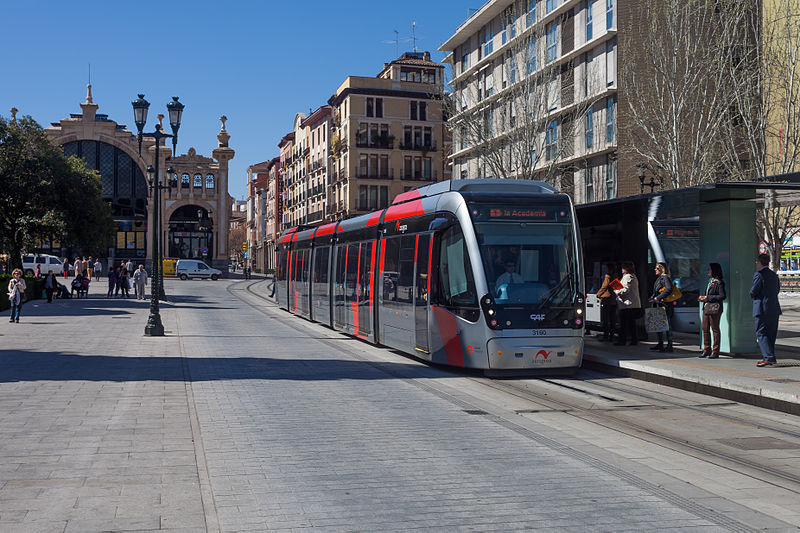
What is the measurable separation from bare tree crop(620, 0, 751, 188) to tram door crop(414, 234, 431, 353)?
18694mm

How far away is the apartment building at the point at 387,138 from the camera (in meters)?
78.1

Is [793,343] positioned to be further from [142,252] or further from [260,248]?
[260,248]

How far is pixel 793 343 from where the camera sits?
18.8 meters

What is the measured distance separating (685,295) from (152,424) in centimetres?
1616

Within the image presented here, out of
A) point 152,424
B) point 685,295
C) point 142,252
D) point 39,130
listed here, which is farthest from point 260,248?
point 152,424

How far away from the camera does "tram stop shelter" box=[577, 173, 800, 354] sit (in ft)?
48.4

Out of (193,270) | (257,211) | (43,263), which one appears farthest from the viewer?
(257,211)

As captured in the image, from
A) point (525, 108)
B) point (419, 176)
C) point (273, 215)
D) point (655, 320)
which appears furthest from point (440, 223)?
point (273, 215)

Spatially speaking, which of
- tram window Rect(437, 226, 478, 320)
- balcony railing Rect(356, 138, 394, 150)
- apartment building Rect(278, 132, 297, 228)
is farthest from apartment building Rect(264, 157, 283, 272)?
tram window Rect(437, 226, 478, 320)

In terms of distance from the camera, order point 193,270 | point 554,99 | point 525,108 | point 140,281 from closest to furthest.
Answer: point 525,108 < point 140,281 < point 554,99 < point 193,270

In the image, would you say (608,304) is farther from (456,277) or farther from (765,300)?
(456,277)

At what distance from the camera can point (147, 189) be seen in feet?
297

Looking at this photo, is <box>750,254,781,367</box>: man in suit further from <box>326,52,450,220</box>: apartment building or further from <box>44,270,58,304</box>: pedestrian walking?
<box>326,52,450,220</box>: apartment building

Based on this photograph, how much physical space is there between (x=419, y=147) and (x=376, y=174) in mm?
4857
